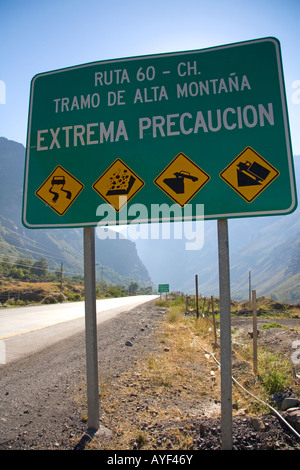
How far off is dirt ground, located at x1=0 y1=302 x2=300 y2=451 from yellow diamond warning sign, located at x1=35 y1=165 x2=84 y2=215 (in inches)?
92.1

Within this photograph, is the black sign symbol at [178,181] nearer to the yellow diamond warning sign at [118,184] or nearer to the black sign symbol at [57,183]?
the yellow diamond warning sign at [118,184]

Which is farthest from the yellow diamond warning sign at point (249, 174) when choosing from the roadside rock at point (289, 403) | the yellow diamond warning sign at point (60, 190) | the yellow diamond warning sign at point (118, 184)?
the roadside rock at point (289, 403)

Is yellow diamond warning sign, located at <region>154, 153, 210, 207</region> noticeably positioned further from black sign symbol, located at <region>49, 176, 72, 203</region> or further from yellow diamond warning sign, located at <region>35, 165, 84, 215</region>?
black sign symbol, located at <region>49, 176, 72, 203</region>

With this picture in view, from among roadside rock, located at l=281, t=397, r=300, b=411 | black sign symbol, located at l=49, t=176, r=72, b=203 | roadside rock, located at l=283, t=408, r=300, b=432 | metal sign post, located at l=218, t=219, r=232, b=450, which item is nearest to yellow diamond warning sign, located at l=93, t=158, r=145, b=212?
black sign symbol, located at l=49, t=176, r=72, b=203

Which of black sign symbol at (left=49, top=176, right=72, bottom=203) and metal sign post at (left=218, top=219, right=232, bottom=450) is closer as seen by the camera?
metal sign post at (left=218, top=219, right=232, bottom=450)

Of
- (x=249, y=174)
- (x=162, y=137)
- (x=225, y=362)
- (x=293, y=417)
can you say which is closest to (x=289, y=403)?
(x=293, y=417)

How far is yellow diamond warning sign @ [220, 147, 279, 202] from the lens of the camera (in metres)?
3.24

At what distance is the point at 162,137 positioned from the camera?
3570mm

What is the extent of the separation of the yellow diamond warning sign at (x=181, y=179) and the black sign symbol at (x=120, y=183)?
29cm

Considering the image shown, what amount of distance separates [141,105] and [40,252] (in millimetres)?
193161

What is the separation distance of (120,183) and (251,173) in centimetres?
134

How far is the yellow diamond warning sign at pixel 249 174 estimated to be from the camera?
3.24m
